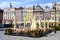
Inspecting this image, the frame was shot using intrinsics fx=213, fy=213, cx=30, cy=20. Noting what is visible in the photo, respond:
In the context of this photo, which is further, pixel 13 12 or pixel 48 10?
pixel 13 12

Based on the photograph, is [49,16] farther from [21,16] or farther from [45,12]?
[21,16]

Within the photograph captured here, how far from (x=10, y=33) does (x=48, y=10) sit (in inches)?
1286

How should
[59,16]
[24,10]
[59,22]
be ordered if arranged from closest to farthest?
[59,22] → [59,16] → [24,10]

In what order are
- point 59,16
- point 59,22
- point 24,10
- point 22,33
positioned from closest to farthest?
point 22,33 < point 59,22 < point 59,16 < point 24,10

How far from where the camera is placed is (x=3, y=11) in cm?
5300

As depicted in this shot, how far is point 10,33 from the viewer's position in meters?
19.3

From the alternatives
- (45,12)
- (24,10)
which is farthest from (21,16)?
Answer: (45,12)

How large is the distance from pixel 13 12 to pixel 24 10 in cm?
300

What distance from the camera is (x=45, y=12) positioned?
51.9 m

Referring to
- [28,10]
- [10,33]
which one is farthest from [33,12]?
[10,33]

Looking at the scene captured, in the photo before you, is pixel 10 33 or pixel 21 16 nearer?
pixel 10 33

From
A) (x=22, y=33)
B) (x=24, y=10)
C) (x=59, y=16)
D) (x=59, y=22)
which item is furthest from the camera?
(x=24, y=10)

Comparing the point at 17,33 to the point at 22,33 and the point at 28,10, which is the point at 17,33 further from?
the point at 28,10

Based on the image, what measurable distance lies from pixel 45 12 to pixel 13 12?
8.48 metres
